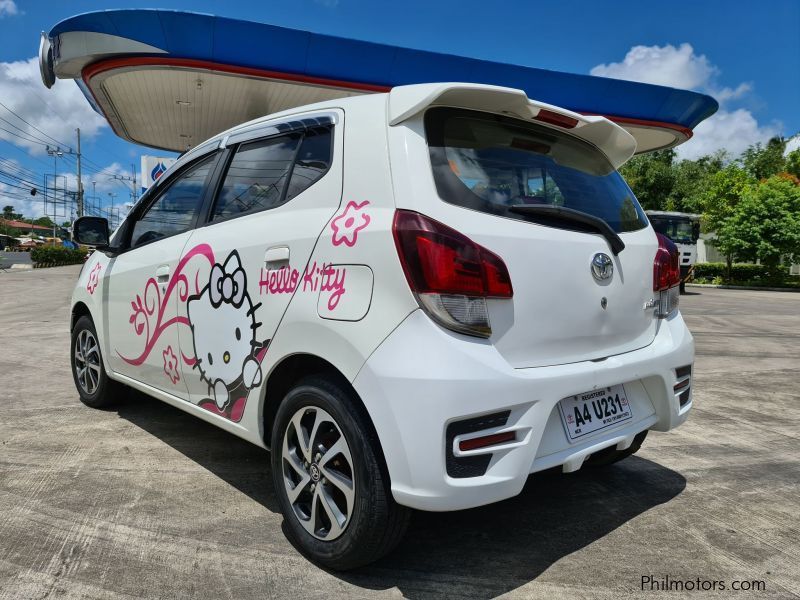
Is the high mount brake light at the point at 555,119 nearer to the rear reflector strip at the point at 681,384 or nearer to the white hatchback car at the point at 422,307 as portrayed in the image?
the white hatchback car at the point at 422,307

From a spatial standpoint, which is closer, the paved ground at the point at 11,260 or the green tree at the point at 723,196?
the green tree at the point at 723,196

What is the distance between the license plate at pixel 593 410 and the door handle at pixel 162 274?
230cm

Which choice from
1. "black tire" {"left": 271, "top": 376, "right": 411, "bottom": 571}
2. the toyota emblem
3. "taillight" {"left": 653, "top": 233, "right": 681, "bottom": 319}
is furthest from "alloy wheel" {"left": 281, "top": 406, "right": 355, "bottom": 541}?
"taillight" {"left": 653, "top": 233, "right": 681, "bottom": 319}

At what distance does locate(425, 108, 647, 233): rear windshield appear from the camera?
2.32m

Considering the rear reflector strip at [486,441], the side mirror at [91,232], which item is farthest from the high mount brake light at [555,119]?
the side mirror at [91,232]

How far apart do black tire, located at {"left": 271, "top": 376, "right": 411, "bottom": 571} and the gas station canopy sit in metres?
9.45

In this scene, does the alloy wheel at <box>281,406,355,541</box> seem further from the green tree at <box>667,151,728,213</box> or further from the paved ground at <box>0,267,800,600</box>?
the green tree at <box>667,151,728,213</box>

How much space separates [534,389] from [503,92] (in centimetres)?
117

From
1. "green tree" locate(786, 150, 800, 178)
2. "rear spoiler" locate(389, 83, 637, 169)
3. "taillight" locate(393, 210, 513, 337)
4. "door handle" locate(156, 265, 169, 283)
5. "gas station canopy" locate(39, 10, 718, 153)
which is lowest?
"door handle" locate(156, 265, 169, 283)

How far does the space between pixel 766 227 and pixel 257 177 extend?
30.5 meters

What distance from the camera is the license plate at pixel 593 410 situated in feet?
7.88

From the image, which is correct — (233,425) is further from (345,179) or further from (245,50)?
(245,50)

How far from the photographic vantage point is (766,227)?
28.0 metres

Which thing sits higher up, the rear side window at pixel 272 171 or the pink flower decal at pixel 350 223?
the rear side window at pixel 272 171
